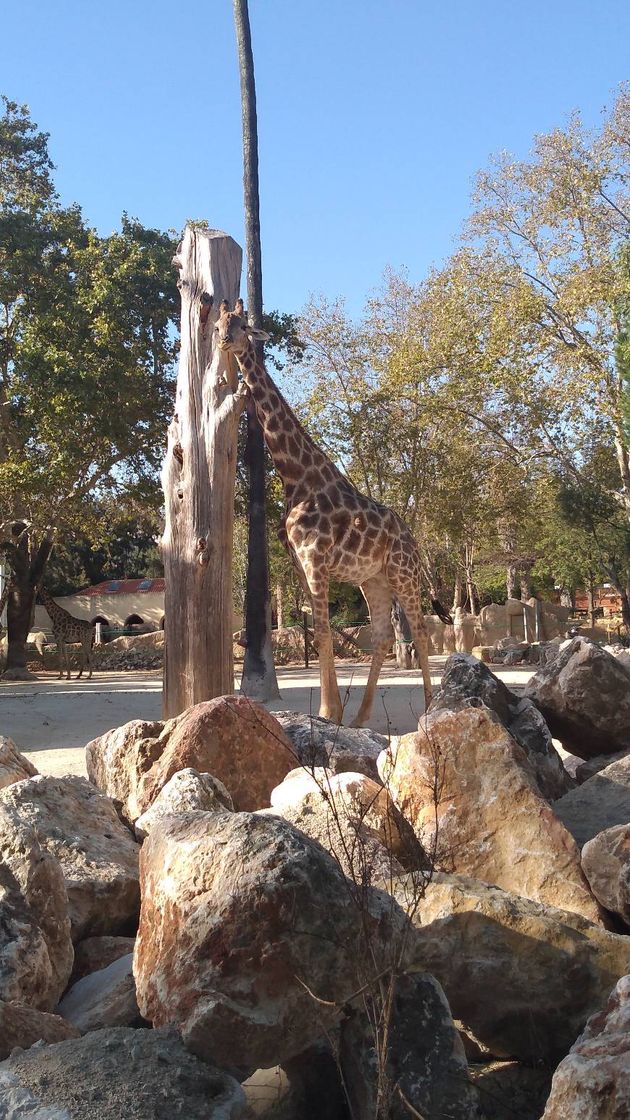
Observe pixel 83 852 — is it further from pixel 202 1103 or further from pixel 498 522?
pixel 498 522

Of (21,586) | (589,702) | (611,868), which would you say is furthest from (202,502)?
(21,586)

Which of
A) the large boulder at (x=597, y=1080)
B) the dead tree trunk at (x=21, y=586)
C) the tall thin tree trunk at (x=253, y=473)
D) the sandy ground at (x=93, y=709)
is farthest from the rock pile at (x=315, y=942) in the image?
the dead tree trunk at (x=21, y=586)

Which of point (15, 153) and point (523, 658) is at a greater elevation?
point (15, 153)

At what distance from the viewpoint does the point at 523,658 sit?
75.8 ft

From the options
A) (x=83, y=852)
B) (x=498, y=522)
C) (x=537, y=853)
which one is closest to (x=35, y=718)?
(x=83, y=852)

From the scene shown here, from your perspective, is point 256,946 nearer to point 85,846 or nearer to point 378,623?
point 85,846

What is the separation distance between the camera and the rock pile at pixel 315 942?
248 cm

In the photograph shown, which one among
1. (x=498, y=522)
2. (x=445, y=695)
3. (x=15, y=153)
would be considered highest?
(x=15, y=153)

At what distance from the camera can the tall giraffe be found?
26.9 feet

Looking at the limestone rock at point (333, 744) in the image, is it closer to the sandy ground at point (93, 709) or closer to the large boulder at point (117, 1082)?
the sandy ground at point (93, 709)

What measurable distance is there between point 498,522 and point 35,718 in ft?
68.7

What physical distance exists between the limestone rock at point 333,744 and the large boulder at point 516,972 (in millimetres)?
1671

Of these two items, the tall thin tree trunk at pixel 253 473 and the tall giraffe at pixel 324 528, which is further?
the tall thin tree trunk at pixel 253 473

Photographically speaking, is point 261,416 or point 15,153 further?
point 15,153
